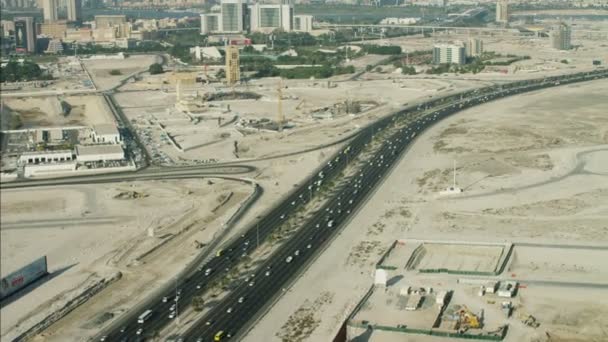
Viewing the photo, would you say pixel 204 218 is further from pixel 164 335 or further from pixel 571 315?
pixel 571 315

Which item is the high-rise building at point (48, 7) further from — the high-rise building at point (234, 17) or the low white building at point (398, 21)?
the low white building at point (398, 21)

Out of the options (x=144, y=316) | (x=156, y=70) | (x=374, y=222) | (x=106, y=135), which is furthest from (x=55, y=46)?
(x=144, y=316)

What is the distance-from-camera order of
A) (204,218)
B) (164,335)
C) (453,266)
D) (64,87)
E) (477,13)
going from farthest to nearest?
(477,13)
(64,87)
(204,218)
(453,266)
(164,335)

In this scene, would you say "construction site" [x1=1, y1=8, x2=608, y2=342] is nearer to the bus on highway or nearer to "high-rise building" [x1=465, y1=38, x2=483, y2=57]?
the bus on highway

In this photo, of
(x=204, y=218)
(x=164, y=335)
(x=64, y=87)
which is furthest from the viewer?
(x=64, y=87)

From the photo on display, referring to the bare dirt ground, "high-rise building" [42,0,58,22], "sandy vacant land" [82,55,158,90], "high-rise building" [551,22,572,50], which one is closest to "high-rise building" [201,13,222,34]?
the bare dirt ground

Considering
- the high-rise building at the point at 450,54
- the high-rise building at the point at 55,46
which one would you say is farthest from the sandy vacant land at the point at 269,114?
the high-rise building at the point at 55,46

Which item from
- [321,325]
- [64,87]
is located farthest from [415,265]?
[64,87]
